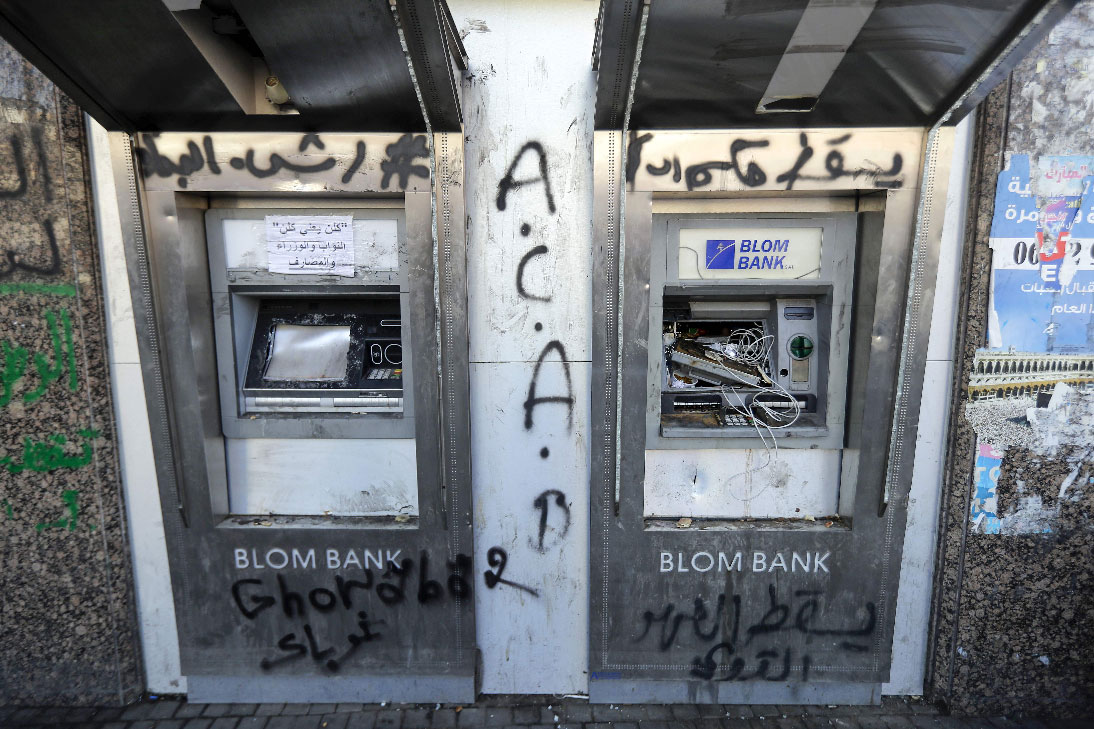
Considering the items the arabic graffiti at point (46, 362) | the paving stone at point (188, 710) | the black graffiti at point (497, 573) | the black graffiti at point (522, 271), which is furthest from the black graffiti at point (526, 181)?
the paving stone at point (188, 710)

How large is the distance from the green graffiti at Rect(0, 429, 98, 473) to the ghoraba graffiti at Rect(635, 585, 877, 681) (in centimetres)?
285

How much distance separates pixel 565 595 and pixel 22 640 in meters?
2.76

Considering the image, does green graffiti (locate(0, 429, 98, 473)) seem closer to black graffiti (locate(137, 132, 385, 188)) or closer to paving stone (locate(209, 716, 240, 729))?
black graffiti (locate(137, 132, 385, 188))

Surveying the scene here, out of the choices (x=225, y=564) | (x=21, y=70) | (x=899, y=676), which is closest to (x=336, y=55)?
(x=21, y=70)

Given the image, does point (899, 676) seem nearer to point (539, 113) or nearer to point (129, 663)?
point (539, 113)

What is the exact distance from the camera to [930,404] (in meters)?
2.58

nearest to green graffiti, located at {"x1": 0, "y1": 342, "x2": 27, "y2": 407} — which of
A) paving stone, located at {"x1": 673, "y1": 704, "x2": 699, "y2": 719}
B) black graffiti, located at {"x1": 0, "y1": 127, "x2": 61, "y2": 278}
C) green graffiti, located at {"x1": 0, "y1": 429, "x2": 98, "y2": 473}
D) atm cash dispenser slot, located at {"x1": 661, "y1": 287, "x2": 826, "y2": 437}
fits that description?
green graffiti, located at {"x1": 0, "y1": 429, "x2": 98, "y2": 473}

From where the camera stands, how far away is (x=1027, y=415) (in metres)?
2.57

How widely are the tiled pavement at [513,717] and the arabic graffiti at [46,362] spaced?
165 centimetres

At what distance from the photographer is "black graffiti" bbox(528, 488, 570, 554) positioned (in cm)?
266

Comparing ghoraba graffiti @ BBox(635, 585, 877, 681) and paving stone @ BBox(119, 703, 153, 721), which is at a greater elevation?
ghoraba graffiti @ BBox(635, 585, 877, 681)

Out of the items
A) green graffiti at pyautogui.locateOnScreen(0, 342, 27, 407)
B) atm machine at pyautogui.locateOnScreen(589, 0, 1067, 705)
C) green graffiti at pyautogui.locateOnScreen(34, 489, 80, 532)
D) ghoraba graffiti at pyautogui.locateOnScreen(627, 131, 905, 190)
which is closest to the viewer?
atm machine at pyautogui.locateOnScreen(589, 0, 1067, 705)

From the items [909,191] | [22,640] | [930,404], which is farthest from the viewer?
[22,640]

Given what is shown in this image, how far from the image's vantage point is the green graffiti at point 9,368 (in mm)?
2574
